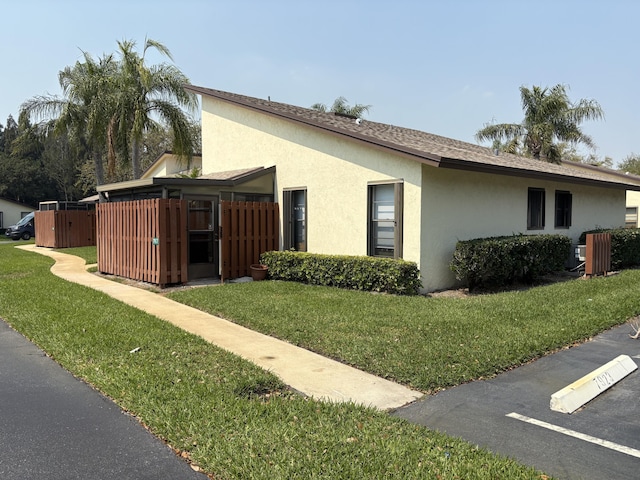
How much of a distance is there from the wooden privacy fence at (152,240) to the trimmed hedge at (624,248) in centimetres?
1153

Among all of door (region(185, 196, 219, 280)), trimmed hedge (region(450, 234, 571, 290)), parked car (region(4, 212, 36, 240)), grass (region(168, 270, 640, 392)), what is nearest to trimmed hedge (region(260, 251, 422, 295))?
grass (region(168, 270, 640, 392))

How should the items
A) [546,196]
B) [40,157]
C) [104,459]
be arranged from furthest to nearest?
[40,157] < [546,196] < [104,459]

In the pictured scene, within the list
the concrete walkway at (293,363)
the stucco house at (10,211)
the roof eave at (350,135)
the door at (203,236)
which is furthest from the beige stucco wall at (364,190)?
the stucco house at (10,211)

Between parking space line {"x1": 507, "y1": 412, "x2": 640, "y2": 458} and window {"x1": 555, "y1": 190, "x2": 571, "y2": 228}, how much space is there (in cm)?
1185

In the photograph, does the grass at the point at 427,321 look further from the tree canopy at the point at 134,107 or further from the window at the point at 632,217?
the window at the point at 632,217

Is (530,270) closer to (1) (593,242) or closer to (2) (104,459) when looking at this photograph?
(1) (593,242)

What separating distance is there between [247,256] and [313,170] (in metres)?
2.75

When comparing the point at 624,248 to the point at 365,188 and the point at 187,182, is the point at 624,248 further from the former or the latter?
A: the point at 187,182

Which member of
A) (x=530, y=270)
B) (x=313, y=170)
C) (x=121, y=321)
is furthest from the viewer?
(x=313, y=170)

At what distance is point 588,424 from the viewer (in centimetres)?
422

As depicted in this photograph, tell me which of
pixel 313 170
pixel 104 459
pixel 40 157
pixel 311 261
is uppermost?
pixel 40 157

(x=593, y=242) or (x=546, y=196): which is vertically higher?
(x=546, y=196)

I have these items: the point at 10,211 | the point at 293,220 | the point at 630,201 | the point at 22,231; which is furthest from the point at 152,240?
the point at 10,211

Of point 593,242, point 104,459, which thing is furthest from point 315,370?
point 593,242
